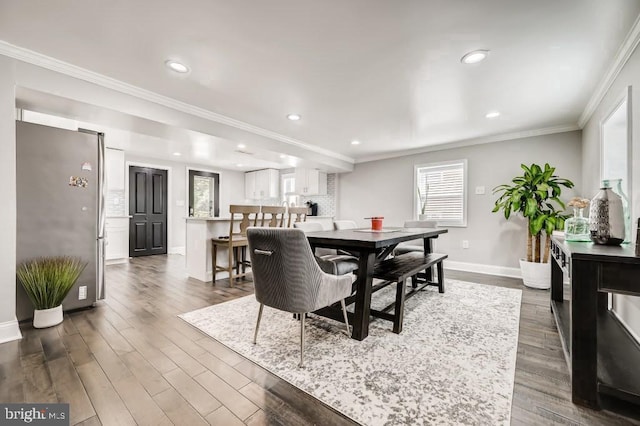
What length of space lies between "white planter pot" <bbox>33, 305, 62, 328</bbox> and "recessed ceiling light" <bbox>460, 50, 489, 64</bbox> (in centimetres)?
416

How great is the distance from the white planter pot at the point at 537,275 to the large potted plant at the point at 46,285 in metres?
5.28

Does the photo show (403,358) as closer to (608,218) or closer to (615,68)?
(608,218)

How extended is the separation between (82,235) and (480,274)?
5.46 metres

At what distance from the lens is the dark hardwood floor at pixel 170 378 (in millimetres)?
1294

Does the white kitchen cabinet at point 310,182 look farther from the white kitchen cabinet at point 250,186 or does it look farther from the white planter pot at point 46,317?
the white planter pot at point 46,317

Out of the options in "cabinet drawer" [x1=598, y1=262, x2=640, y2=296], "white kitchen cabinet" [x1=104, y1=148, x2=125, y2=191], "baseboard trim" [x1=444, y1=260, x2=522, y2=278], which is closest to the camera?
"cabinet drawer" [x1=598, y1=262, x2=640, y2=296]

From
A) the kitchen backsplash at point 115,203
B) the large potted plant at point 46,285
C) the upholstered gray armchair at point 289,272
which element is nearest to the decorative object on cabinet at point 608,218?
the upholstered gray armchair at point 289,272

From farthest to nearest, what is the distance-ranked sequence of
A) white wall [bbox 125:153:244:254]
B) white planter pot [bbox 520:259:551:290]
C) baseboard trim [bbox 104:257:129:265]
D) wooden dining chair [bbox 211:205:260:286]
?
white wall [bbox 125:153:244:254]
baseboard trim [bbox 104:257:129:265]
wooden dining chair [bbox 211:205:260:286]
white planter pot [bbox 520:259:551:290]

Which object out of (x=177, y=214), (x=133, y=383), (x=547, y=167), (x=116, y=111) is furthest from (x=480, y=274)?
(x=177, y=214)

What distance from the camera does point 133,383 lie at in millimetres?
1533

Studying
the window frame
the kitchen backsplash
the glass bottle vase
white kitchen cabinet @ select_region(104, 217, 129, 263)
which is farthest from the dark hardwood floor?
the kitchen backsplash

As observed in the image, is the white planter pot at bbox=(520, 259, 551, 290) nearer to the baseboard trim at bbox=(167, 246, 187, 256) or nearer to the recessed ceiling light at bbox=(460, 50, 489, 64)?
the recessed ceiling light at bbox=(460, 50, 489, 64)

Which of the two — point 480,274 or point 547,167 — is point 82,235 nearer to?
point 480,274

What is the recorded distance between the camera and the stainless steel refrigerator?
2.34m
